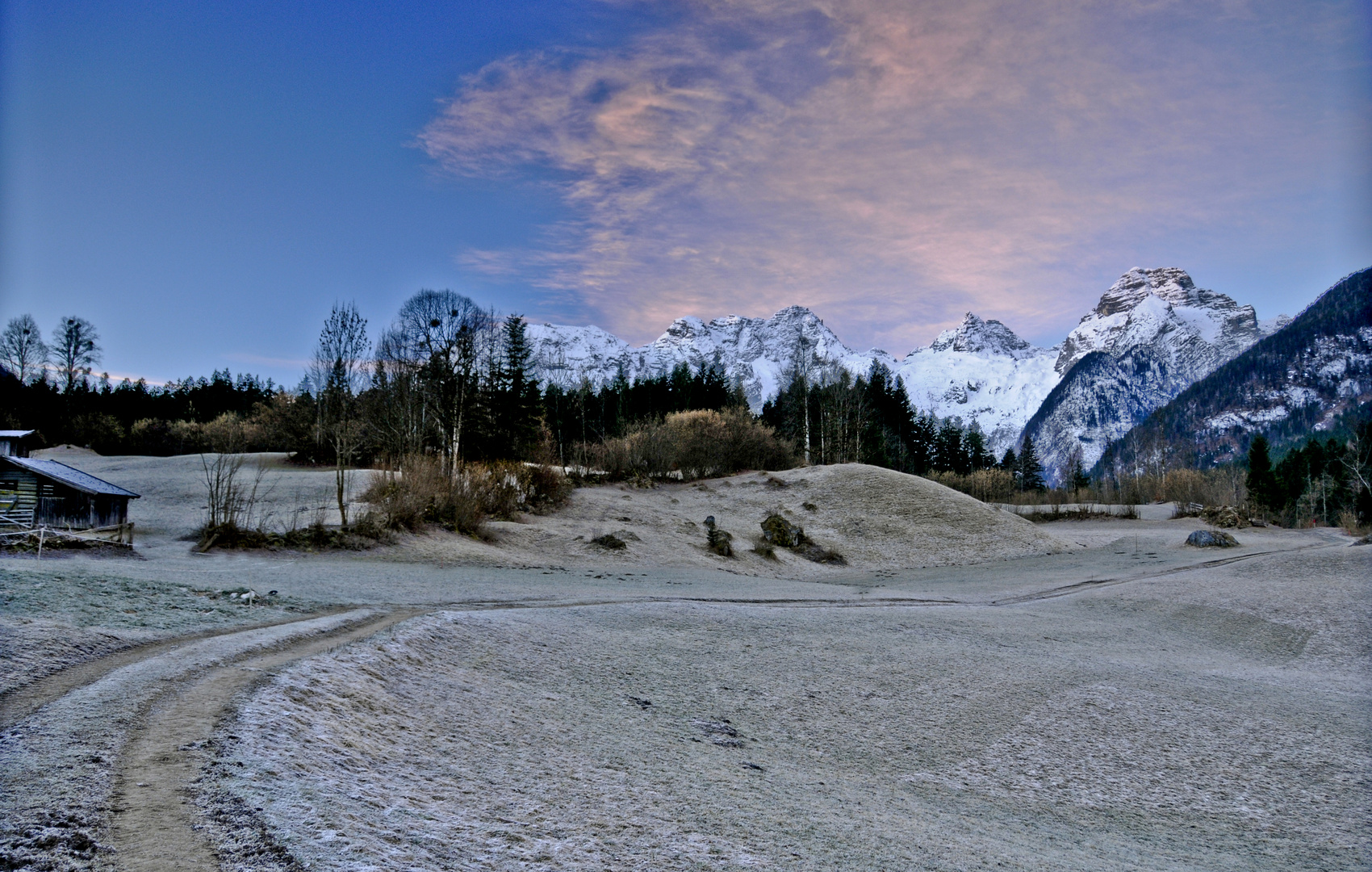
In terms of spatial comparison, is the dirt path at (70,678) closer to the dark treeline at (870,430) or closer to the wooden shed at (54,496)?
the wooden shed at (54,496)

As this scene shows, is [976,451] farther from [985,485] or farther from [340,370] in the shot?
[340,370]

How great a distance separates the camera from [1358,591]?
1430cm

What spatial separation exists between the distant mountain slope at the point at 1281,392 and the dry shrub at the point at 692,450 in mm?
94033

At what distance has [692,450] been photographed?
1576 inches

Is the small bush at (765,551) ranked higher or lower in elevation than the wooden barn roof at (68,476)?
lower

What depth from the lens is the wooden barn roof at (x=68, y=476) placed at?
19328mm

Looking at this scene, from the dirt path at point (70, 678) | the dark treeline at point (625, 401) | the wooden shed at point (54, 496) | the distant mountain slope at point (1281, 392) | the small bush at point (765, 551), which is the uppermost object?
the distant mountain slope at point (1281, 392)

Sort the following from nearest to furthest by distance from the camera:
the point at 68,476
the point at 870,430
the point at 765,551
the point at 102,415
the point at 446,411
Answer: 1. the point at 68,476
2. the point at 765,551
3. the point at 446,411
4. the point at 102,415
5. the point at 870,430

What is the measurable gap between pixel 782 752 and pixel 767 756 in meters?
0.22

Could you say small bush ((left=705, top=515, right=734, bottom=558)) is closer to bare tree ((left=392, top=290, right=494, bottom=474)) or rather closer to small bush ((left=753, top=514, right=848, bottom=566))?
small bush ((left=753, top=514, right=848, bottom=566))

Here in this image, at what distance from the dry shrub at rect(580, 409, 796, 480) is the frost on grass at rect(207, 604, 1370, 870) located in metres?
28.0

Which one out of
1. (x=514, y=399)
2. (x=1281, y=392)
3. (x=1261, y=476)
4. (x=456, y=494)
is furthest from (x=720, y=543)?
(x=1281, y=392)

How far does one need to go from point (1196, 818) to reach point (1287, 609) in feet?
38.8

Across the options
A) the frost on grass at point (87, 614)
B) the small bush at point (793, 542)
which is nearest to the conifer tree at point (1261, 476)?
the small bush at point (793, 542)
